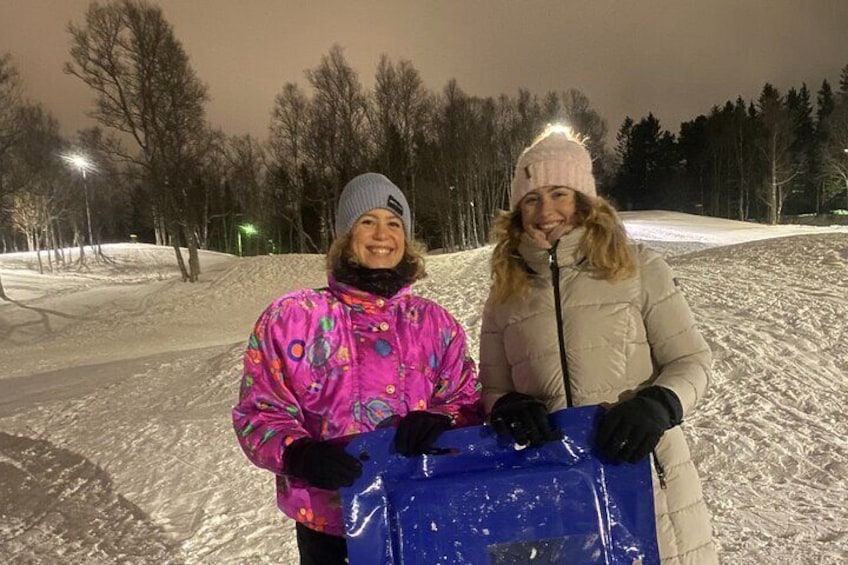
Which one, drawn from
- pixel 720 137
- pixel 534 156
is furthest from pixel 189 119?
pixel 720 137

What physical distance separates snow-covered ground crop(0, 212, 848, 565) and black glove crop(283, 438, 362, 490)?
2769mm

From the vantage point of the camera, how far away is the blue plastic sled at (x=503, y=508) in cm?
158

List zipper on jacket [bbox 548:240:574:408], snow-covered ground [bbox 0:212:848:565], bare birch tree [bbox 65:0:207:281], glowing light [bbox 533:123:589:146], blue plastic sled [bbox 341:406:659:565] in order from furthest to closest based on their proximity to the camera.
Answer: bare birch tree [bbox 65:0:207:281] → snow-covered ground [bbox 0:212:848:565] → glowing light [bbox 533:123:589:146] → zipper on jacket [bbox 548:240:574:408] → blue plastic sled [bbox 341:406:659:565]

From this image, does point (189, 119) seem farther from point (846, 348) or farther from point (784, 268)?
point (846, 348)

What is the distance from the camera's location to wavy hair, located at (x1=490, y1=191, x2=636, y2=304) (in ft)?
6.57

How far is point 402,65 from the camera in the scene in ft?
116

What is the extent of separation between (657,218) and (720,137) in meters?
20.4

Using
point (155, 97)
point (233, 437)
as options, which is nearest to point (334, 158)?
point (155, 97)

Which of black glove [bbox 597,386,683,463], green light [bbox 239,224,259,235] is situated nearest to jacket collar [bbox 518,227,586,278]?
black glove [bbox 597,386,683,463]

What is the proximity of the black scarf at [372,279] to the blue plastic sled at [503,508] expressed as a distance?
615 millimetres

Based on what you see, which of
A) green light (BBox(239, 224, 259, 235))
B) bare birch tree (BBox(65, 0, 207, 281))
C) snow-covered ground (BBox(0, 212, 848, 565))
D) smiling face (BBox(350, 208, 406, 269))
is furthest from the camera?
green light (BBox(239, 224, 259, 235))

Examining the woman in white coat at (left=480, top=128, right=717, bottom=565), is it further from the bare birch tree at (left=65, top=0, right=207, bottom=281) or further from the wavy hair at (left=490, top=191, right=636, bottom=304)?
the bare birch tree at (left=65, top=0, right=207, bottom=281)

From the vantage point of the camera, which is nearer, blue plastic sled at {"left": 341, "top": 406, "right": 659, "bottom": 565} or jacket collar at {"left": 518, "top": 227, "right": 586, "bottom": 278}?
blue plastic sled at {"left": 341, "top": 406, "right": 659, "bottom": 565}

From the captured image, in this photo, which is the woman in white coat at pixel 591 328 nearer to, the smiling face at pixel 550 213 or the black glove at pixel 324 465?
the smiling face at pixel 550 213
